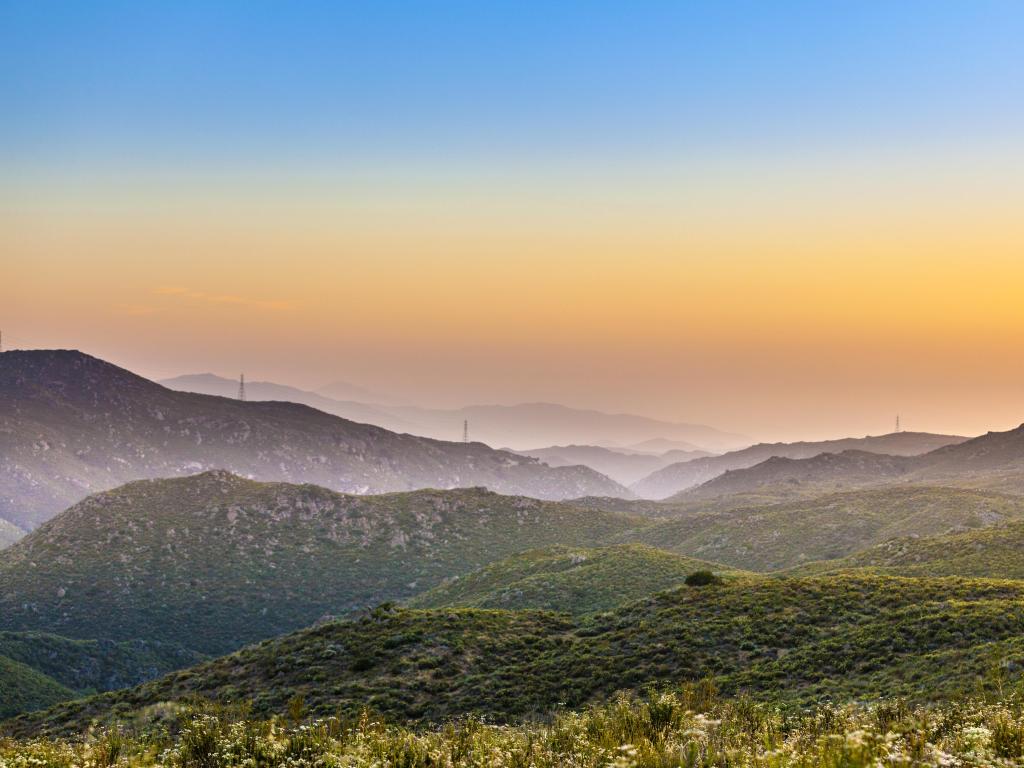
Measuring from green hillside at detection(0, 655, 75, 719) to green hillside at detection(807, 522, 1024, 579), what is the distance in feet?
260

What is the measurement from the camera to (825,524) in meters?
114

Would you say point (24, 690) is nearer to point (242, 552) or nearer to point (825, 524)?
point (242, 552)

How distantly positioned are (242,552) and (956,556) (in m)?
115

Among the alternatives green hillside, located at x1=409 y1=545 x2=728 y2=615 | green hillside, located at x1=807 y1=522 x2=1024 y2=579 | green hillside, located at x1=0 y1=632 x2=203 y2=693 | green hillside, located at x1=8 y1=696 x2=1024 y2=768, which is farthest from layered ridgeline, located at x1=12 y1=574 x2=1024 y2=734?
green hillside, located at x1=0 y1=632 x2=203 y2=693

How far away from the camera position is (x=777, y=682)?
97.6ft

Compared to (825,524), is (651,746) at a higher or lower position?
higher

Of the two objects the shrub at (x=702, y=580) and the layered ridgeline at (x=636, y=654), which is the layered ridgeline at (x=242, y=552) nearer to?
the layered ridgeline at (x=636, y=654)

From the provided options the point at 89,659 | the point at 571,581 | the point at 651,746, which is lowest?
the point at 89,659

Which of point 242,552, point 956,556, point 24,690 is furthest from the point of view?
point 242,552

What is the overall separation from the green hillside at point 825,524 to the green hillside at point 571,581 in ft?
83.4

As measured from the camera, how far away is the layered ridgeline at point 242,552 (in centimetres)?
10212

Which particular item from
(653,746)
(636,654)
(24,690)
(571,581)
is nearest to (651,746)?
(653,746)

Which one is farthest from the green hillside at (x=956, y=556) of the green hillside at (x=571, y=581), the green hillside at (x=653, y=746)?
the green hillside at (x=653, y=746)

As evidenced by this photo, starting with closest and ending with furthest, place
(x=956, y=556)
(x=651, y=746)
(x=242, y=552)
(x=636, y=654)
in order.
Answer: (x=651, y=746)
(x=636, y=654)
(x=956, y=556)
(x=242, y=552)
